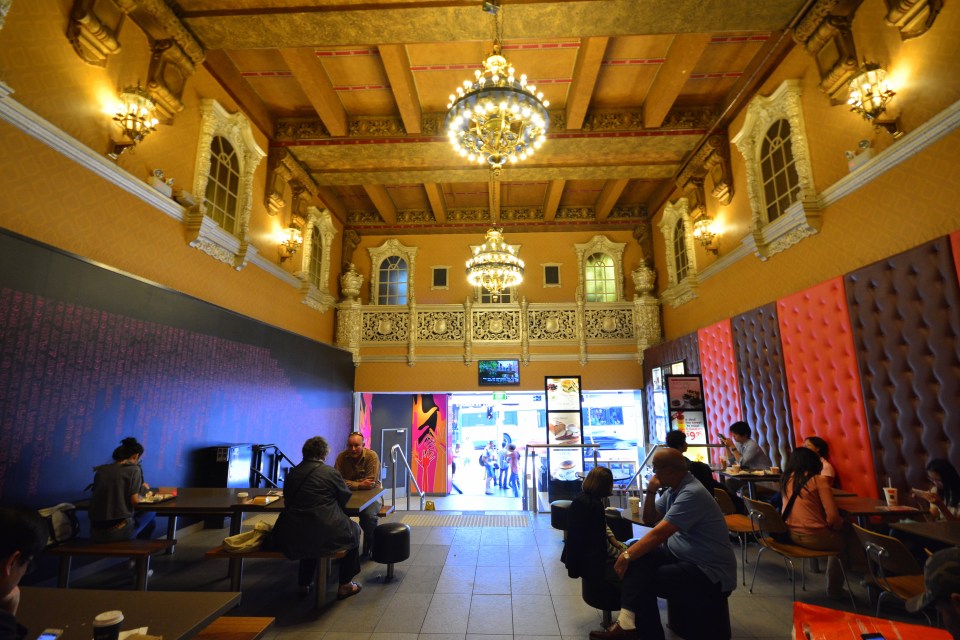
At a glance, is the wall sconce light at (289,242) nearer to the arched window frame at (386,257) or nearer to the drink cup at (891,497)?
the arched window frame at (386,257)

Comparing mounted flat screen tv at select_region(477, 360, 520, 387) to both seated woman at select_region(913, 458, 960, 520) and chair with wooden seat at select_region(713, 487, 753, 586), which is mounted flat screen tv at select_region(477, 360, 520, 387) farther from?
seated woman at select_region(913, 458, 960, 520)

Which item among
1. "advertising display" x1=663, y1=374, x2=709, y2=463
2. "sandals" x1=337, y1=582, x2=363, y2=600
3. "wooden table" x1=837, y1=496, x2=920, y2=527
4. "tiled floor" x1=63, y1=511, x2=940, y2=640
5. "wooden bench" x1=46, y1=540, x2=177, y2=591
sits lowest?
"tiled floor" x1=63, y1=511, x2=940, y2=640

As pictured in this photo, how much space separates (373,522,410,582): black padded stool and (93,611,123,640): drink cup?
3231 mm

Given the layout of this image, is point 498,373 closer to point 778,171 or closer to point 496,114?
point 778,171

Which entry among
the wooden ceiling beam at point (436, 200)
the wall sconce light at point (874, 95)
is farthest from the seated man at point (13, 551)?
the wooden ceiling beam at point (436, 200)

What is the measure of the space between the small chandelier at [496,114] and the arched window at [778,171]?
396 cm

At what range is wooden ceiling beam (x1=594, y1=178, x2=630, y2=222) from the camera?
10727 mm

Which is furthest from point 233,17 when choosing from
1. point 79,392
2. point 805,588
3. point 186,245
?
point 805,588

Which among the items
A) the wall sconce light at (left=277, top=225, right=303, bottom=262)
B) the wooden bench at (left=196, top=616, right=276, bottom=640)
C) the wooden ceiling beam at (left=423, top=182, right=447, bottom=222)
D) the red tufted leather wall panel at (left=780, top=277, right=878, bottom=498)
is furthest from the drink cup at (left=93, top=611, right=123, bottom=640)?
the wooden ceiling beam at (left=423, top=182, right=447, bottom=222)

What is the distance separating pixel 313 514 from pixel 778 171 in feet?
24.6

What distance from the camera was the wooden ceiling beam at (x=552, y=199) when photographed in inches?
423

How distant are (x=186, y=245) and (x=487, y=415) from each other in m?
8.99

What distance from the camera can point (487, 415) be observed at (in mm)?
13250

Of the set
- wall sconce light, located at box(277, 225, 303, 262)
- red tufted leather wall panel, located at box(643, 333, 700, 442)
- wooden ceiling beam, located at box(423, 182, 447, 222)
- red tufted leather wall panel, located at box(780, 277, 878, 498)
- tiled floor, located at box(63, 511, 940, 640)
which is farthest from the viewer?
wooden ceiling beam, located at box(423, 182, 447, 222)
